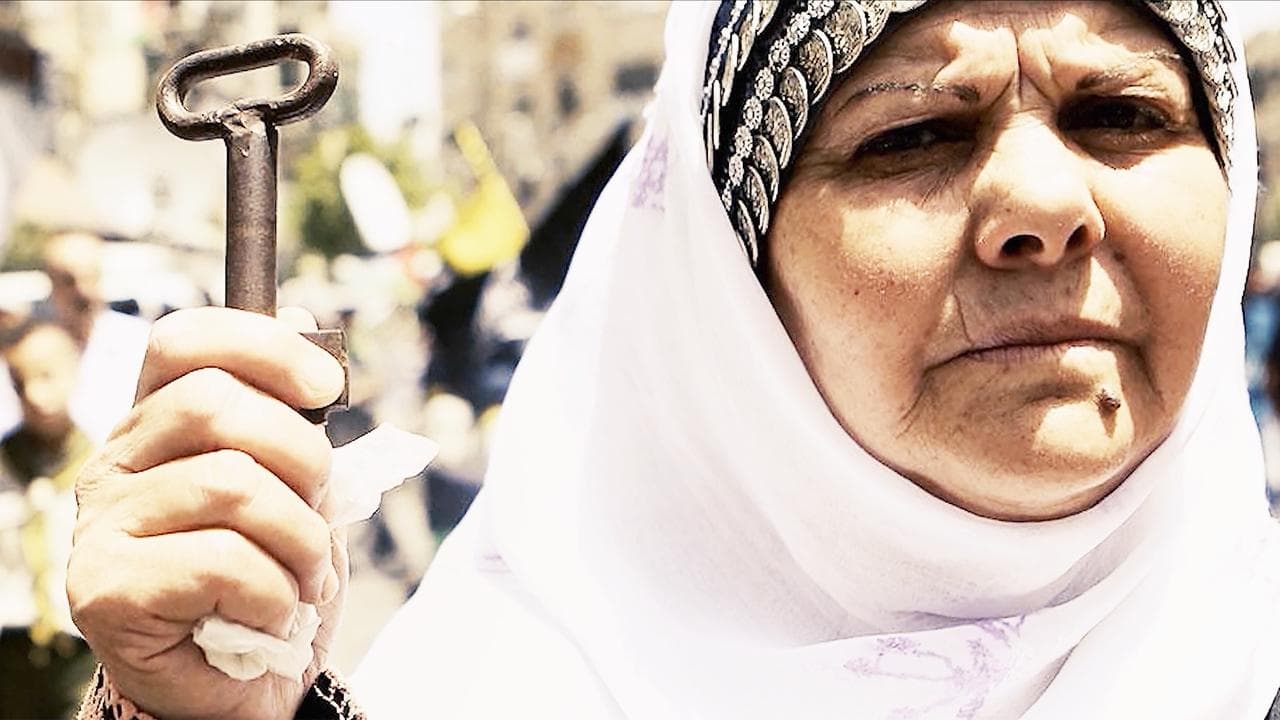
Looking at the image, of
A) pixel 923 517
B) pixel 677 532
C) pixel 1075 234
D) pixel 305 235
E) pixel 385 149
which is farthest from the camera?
pixel 385 149

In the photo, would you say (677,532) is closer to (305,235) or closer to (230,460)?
(230,460)

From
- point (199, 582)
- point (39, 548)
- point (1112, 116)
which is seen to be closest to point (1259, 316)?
point (39, 548)

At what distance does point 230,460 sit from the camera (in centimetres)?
118

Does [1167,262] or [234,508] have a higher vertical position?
[1167,262]

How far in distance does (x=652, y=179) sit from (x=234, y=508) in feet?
3.08

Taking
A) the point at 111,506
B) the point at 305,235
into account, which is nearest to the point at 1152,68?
the point at 111,506

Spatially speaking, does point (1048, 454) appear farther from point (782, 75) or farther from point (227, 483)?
point (227, 483)

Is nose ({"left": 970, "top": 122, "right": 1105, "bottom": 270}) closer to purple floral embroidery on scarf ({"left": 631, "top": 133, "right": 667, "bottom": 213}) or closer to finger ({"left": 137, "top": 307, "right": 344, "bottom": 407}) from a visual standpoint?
purple floral embroidery on scarf ({"left": 631, "top": 133, "right": 667, "bottom": 213})

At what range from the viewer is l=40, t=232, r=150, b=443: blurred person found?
441 cm

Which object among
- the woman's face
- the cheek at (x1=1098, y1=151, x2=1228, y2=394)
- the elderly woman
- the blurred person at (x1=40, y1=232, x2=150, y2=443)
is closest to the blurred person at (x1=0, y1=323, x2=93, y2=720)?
the blurred person at (x1=40, y1=232, x2=150, y2=443)

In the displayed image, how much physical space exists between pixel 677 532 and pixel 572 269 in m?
0.46

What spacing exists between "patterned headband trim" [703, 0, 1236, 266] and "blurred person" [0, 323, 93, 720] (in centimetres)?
358

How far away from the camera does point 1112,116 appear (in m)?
1.56

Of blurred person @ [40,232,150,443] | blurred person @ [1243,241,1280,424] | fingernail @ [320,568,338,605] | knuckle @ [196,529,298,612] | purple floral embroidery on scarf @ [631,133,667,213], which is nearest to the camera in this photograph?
knuckle @ [196,529,298,612]
